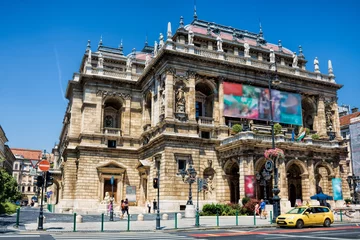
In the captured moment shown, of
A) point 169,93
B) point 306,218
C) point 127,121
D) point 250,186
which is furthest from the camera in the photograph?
point 127,121

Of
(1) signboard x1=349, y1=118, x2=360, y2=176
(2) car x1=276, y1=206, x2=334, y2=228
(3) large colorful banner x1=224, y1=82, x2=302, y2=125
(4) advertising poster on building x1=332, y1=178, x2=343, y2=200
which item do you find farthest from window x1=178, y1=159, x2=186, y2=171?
(1) signboard x1=349, y1=118, x2=360, y2=176

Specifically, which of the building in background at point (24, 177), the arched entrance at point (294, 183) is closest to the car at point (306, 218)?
the arched entrance at point (294, 183)

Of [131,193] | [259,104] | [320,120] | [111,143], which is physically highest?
[259,104]

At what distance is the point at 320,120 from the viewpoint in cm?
4569

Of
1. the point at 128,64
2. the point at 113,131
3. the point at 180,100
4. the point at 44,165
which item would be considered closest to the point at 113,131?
the point at 113,131

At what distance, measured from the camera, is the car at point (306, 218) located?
842 inches

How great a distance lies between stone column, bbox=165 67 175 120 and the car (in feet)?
59.1

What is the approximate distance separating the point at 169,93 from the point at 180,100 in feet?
5.11

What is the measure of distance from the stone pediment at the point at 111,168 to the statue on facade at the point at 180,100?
10710mm

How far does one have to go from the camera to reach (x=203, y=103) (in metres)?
42.9

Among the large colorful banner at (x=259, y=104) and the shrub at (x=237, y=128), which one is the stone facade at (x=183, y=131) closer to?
the shrub at (x=237, y=128)

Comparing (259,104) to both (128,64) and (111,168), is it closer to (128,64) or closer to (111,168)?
(128,64)

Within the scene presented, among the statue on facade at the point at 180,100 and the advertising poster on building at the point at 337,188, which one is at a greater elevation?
the statue on facade at the point at 180,100

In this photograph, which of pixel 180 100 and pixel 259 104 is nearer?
pixel 180 100
